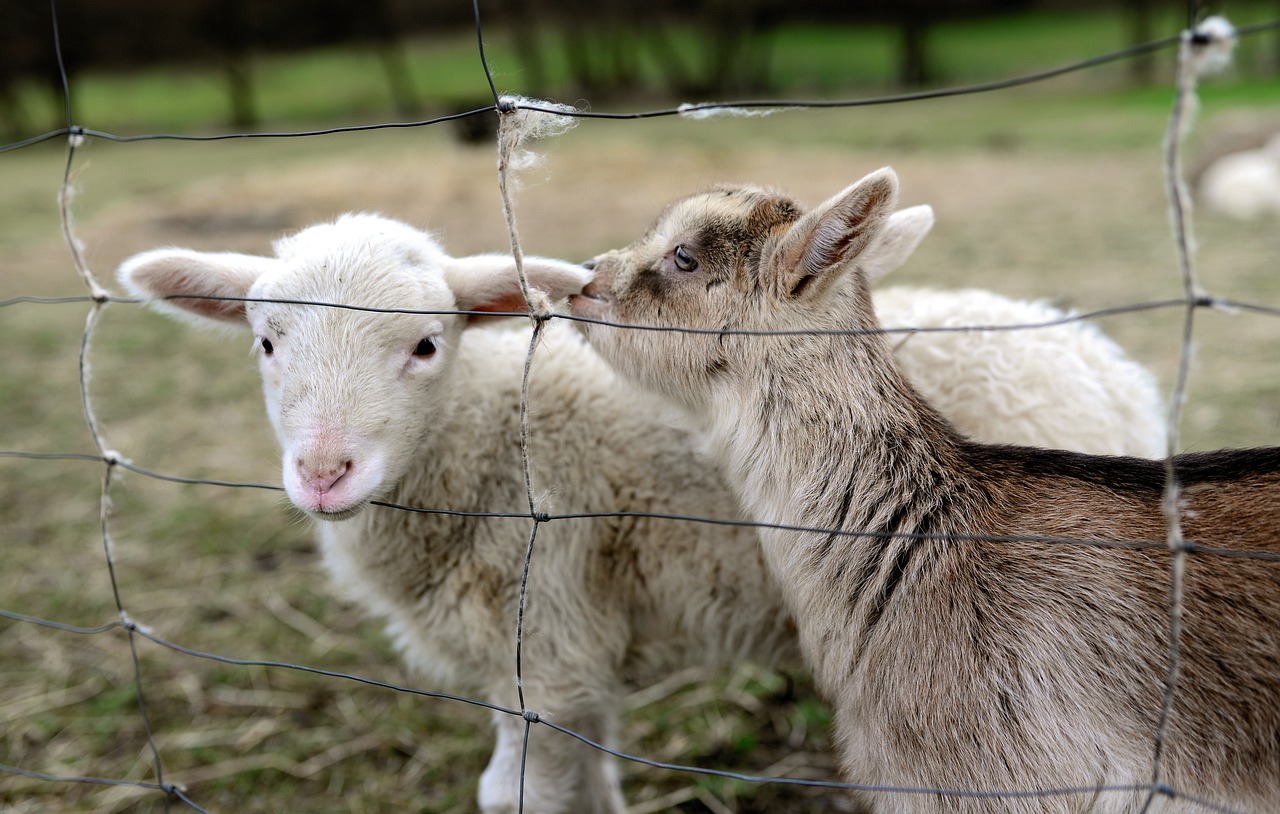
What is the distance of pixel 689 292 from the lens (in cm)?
246

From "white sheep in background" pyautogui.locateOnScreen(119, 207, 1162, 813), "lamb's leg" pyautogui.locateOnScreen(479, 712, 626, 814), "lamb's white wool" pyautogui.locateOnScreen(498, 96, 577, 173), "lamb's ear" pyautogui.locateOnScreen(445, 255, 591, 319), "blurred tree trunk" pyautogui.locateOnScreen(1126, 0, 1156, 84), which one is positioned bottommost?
"lamb's leg" pyautogui.locateOnScreen(479, 712, 626, 814)

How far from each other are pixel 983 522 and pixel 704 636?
112 centimetres

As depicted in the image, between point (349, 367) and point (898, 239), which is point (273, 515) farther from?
point (898, 239)

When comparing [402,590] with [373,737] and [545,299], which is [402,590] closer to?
[373,737]

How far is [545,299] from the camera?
215 centimetres

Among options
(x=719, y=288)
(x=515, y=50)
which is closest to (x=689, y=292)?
(x=719, y=288)

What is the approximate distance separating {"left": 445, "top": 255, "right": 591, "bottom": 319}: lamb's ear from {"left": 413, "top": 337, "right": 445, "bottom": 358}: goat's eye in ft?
0.58

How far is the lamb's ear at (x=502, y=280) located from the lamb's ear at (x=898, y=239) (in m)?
0.75

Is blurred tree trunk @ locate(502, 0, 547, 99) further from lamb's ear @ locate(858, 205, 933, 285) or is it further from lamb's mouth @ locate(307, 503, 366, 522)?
lamb's mouth @ locate(307, 503, 366, 522)

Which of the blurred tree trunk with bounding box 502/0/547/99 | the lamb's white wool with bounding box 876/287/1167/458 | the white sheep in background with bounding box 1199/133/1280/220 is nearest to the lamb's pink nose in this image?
the lamb's white wool with bounding box 876/287/1167/458

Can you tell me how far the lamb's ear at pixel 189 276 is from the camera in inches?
103

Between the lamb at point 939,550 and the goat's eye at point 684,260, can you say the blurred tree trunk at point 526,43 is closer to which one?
the goat's eye at point 684,260

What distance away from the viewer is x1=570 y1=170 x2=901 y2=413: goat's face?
2221 millimetres

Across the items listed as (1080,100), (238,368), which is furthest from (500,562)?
(1080,100)
